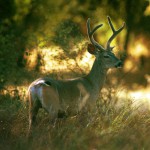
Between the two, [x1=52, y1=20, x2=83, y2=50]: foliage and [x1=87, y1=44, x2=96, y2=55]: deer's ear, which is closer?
[x1=87, y1=44, x2=96, y2=55]: deer's ear

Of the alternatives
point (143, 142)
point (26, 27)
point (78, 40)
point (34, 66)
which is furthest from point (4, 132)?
point (26, 27)

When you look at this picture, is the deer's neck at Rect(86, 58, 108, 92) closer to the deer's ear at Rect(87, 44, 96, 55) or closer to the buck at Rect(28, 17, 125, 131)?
the buck at Rect(28, 17, 125, 131)

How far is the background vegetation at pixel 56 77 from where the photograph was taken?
915cm

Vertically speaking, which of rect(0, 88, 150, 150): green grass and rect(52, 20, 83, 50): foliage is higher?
rect(52, 20, 83, 50): foliage

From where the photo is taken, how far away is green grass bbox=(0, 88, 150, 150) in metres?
8.89

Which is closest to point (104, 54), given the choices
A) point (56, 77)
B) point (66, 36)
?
point (66, 36)

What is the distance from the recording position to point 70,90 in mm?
10672

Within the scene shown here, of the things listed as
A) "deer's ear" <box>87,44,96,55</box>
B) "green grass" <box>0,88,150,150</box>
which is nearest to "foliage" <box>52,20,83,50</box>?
"deer's ear" <box>87,44,96,55</box>

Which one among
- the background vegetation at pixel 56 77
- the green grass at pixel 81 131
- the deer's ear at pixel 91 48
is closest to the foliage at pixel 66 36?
the background vegetation at pixel 56 77

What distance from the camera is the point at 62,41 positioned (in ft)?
Answer: 43.0

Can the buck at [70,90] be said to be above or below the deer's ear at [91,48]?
below

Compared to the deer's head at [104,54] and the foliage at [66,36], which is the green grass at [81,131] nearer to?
the deer's head at [104,54]

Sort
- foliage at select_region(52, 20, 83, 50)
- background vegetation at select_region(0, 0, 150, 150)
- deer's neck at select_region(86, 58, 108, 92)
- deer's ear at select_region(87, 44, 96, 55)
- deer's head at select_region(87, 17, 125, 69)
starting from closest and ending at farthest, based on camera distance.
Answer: background vegetation at select_region(0, 0, 150, 150), deer's neck at select_region(86, 58, 108, 92), deer's head at select_region(87, 17, 125, 69), deer's ear at select_region(87, 44, 96, 55), foliage at select_region(52, 20, 83, 50)

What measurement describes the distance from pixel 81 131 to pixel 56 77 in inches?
157
